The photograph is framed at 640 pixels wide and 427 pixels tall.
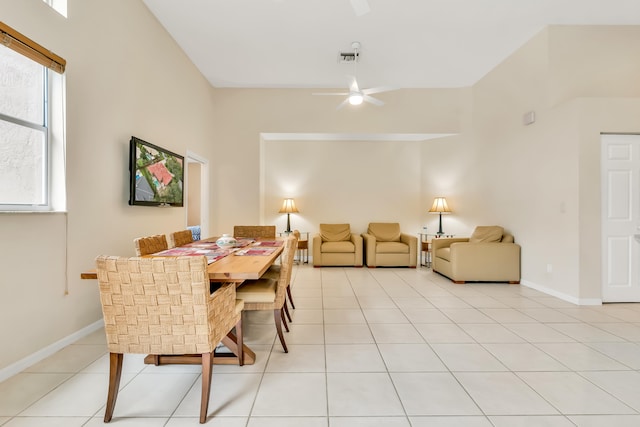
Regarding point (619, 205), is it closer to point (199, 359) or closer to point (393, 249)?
point (393, 249)

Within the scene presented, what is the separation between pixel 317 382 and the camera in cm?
193

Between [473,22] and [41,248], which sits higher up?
[473,22]

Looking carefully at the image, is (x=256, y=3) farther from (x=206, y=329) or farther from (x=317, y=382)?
(x=317, y=382)

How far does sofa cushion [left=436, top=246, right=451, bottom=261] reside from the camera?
15.7 feet

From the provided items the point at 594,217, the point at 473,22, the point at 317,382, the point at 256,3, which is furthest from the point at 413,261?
the point at 256,3

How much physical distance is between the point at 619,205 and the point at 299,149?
5.13 meters

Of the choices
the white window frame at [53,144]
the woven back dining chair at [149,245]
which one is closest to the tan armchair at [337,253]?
the woven back dining chair at [149,245]

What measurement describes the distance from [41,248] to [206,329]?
160 centimetres

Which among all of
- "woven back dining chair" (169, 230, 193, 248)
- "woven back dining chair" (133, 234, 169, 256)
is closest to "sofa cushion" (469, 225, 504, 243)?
"woven back dining chair" (169, 230, 193, 248)

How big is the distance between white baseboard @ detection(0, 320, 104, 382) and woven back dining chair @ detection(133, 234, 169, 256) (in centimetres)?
87

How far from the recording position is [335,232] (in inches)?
245

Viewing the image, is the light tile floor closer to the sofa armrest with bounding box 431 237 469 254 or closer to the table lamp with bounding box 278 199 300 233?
the sofa armrest with bounding box 431 237 469 254

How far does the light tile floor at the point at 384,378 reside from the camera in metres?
1.61

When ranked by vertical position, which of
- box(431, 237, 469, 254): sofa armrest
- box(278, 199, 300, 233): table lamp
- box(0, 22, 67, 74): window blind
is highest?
box(0, 22, 67, 74): window blind
